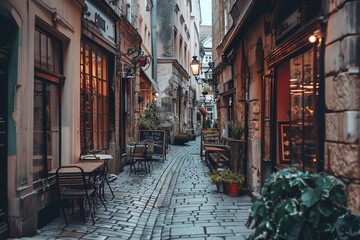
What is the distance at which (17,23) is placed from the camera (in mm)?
5941

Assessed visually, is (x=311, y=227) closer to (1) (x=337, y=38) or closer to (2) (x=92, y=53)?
(1) (x=337, y=38)

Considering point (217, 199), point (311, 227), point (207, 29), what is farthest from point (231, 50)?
point (207, 29)

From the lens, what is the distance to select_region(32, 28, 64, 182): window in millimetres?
7168

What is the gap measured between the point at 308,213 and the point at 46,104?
217 inches

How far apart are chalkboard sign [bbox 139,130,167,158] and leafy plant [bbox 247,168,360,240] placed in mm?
12804

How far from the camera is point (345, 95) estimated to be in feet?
13.6

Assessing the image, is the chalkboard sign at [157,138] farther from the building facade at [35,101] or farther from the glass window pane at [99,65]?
the building facade at [35,101]

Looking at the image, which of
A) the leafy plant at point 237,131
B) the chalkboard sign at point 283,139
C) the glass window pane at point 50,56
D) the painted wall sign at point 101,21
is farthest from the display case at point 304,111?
the painted wall sign at point 101,21

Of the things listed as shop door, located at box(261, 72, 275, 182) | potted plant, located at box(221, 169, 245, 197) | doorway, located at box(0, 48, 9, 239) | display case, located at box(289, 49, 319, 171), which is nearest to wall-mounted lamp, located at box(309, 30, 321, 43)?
display case, located at box(289, 49, 319, 171)

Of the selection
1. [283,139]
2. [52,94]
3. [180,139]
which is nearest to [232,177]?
[283,139]

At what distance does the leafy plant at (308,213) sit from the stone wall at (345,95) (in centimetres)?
60

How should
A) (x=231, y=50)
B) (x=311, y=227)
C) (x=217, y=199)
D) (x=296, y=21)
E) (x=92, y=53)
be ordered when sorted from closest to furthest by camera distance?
(x=311, y=227) < (x=296, y=21) < (x=217, y=199) < (x=92, y=53) < (x=231, y=50)

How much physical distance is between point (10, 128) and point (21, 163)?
1.68 feet

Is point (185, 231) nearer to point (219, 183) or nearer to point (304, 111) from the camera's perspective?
point (304, 111)
